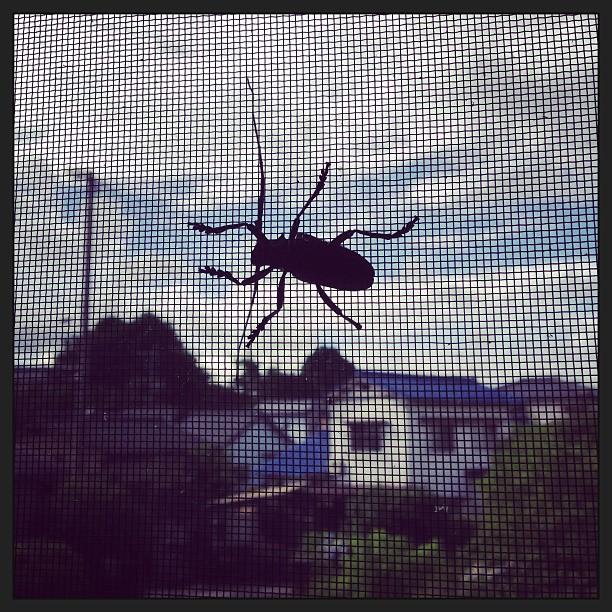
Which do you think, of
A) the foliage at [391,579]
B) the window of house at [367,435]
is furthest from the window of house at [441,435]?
the foliage at [391,579]

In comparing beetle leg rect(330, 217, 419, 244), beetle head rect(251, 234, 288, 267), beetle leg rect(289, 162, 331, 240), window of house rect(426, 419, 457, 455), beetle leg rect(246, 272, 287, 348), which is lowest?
window of house rect(426, 419, 457, 455)

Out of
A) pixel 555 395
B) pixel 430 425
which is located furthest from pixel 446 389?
pixel 555 395

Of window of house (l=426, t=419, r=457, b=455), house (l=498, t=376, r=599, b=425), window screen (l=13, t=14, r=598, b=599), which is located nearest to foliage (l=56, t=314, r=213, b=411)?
window screen (l=13, t=14, r=598, b=599)

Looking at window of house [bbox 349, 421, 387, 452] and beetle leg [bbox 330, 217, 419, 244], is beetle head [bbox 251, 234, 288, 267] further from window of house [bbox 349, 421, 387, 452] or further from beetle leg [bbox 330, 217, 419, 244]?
window of house [bbox 349, 421, 387, 452]

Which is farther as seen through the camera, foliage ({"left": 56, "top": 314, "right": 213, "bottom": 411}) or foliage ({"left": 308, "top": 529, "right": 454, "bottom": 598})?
foliage ({"left": 56, "top": 314, "right": 213, "bottom": 411})

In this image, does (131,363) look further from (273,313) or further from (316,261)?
(316,261)

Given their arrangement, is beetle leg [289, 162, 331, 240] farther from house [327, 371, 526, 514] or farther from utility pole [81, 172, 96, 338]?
utility pole [81, 172, 96, 338]

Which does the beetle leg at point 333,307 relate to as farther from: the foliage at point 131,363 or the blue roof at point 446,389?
the foliage at point 131,363

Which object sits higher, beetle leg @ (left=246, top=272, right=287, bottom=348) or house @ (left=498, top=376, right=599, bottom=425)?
beetle leg @ (left=246, top=272, right=287, bottom=348)
